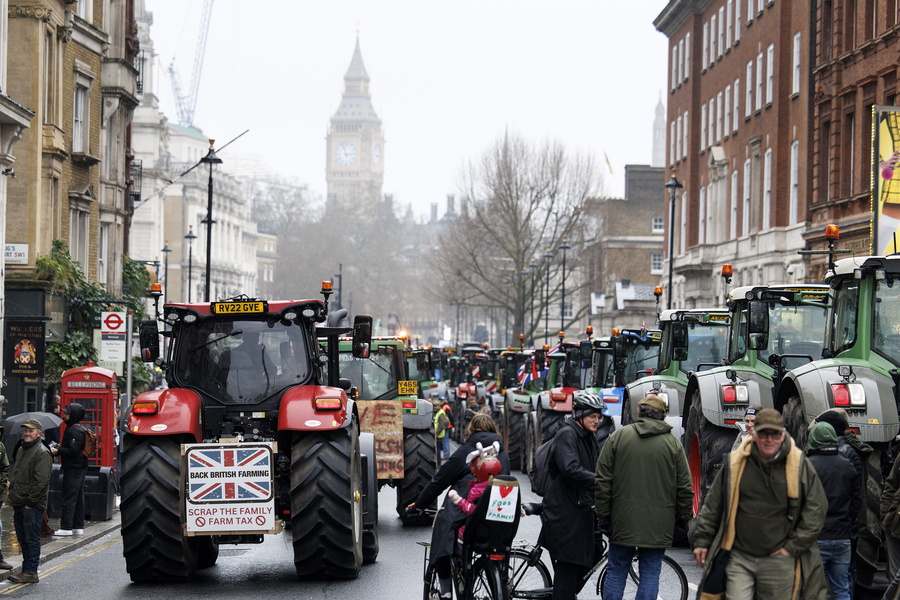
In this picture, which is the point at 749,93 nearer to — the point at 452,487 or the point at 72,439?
the point at 72,439

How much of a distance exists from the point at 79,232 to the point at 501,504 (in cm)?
2803

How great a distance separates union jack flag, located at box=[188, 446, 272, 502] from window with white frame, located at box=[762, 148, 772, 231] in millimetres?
38267

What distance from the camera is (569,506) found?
10.3 m

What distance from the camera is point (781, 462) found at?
8344 mm

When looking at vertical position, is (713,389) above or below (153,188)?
below

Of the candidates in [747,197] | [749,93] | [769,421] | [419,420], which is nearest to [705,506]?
[769,421]

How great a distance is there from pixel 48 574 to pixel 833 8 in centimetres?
3217

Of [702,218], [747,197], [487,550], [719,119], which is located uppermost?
[719,119]

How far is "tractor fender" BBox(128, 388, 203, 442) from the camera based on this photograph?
13.0 metres

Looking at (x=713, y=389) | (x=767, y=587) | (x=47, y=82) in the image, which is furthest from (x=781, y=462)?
(x=47, y=82)

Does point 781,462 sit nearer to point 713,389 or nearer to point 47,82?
point 713,389

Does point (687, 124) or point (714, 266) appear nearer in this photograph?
point (714, 266)

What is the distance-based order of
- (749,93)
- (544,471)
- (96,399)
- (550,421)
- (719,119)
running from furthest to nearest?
(719,119)
(749,93)
(550,421)
(96,399)
(544,471)

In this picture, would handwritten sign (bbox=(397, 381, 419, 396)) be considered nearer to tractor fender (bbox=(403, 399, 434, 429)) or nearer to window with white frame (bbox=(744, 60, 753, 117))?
tractor fender (bbox=(403, 399, 434, 429))
